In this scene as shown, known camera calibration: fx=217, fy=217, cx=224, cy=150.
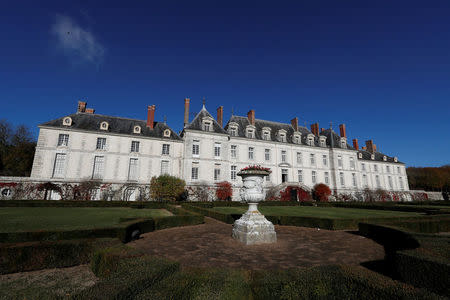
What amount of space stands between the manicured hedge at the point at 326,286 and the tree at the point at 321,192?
28.0 meters

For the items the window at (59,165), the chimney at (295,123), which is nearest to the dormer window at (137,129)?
the window at (59,165)

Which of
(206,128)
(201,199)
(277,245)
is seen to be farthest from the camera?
(206,128)

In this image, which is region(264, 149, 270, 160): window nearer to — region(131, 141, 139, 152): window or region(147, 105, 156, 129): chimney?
region(147, 105, 156, 129): chimney

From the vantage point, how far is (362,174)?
36.2m

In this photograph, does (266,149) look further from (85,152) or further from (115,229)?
(115,229)

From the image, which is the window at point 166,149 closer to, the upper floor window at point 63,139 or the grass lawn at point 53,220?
the upper floor window at point 63,139

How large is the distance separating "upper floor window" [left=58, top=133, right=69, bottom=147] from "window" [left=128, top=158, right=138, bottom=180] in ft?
21.0

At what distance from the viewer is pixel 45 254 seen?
482 cm

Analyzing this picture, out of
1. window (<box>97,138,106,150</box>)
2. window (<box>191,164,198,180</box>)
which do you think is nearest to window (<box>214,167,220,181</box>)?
window (<box>191,164,198,180</box>)

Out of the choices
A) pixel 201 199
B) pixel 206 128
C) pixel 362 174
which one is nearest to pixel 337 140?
pixel 362 174

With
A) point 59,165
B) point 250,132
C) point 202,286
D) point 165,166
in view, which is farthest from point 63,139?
point 202,286

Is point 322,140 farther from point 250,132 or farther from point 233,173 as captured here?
point 233,173

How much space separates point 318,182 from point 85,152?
2915cm

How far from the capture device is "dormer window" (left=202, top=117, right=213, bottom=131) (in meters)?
26.5
